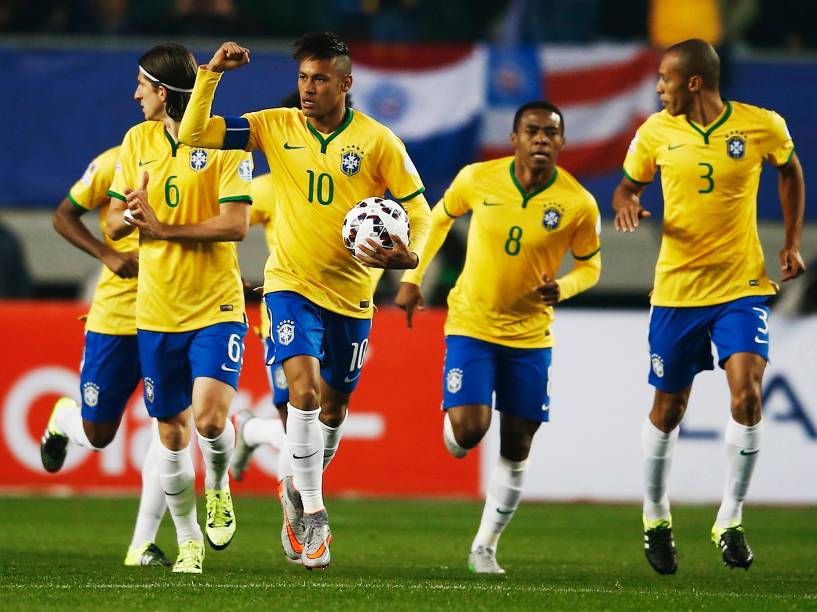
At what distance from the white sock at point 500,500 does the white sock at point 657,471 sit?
0.66 m

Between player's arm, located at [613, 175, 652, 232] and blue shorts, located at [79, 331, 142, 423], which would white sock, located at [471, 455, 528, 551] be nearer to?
player's arm, located at [613, 175, 652, 232]

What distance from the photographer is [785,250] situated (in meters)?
8.33

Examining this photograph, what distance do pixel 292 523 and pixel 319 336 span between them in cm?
94

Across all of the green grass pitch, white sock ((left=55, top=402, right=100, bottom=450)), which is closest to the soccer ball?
the green grass pitch

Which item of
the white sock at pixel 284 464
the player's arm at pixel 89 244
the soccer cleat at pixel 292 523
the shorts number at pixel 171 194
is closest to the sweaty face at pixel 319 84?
the shorts number at pixel 171 194

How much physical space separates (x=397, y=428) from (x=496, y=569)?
16.0 ft

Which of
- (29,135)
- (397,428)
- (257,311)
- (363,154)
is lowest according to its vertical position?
(397,428)

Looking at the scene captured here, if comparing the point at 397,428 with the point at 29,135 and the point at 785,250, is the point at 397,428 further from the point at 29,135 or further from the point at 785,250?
the point at 785,250

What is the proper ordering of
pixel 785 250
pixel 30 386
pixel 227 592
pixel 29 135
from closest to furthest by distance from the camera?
pixel 227 592 < pixel 785 250 < pixel 30 386 < pixel 29 135

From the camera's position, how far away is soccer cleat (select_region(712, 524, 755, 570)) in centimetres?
803

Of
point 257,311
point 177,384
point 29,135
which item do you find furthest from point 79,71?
point 177,384

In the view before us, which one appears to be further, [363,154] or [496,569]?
[496,569]

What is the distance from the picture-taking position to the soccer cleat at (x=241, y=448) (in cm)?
1006

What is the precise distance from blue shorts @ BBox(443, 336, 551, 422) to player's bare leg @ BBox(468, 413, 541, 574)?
0.26ft
